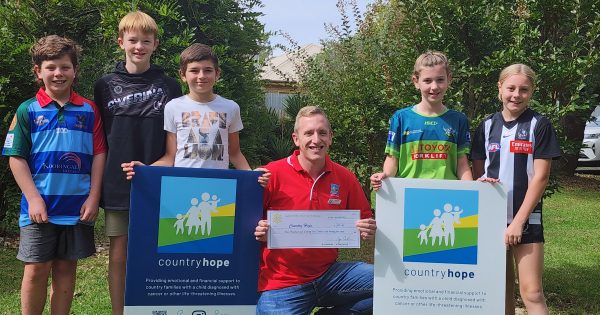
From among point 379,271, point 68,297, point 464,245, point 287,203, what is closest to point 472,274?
point 464,245

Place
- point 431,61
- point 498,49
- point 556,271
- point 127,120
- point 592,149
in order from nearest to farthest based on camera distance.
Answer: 1. point 127,120
2. point 431,61
3. point 498,49
4. point 556,271
5. point 592,149

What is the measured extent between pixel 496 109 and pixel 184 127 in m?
3.09

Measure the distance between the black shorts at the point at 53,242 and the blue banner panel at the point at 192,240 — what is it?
418 millimetres

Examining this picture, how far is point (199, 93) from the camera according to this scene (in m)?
3.80

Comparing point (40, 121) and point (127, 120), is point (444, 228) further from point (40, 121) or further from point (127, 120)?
point (40, 121)

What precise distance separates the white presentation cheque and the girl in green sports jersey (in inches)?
21.4

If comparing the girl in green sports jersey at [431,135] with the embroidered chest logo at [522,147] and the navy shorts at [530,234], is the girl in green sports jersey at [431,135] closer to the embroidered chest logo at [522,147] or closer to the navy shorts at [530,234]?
the embroidered chest logo at [522,147]

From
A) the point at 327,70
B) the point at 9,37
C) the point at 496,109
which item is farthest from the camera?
the point at 327,70

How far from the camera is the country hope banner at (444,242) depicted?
367 cm

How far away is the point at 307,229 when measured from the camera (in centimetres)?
356

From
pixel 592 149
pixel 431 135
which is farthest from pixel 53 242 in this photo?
pixel 592 149

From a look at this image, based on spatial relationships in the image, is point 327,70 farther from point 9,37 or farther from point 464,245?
point 464,245

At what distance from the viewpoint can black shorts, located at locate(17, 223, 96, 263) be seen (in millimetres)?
3600

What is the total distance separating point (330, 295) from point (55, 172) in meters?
1.89
